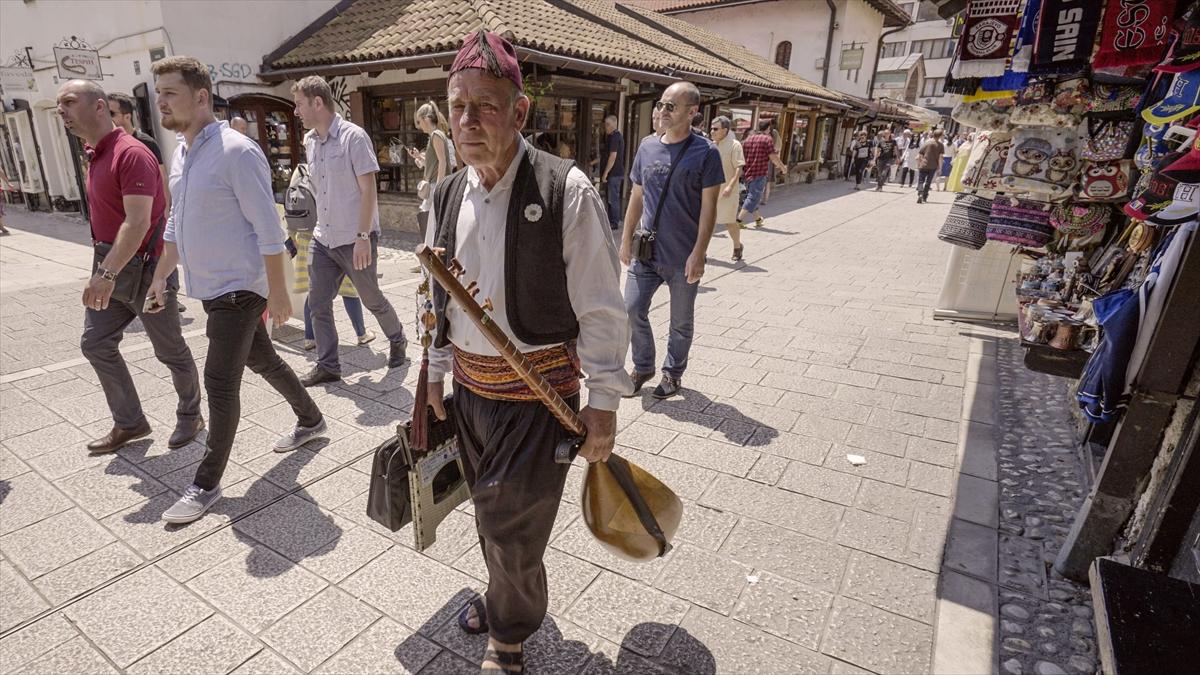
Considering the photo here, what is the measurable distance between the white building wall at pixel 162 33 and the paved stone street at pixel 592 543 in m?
6.92

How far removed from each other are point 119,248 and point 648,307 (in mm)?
3008

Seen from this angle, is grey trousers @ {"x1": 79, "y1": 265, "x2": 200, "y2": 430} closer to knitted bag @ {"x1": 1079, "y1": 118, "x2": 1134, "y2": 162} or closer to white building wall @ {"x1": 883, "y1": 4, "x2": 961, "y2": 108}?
knitted bag @ {"x1": 1079, "y1": 118, "x2": 1134, "y2": 162}

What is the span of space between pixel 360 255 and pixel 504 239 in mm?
2970

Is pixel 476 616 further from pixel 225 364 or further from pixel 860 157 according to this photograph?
pixel 860 157

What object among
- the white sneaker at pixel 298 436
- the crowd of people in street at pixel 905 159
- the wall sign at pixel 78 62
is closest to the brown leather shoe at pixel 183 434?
the white sneaker at pixel 298 436

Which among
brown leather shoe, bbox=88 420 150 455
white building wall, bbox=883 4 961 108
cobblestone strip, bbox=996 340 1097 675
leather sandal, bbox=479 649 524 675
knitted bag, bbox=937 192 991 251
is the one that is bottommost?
brown leather shoe, bbox=88 420 150 455

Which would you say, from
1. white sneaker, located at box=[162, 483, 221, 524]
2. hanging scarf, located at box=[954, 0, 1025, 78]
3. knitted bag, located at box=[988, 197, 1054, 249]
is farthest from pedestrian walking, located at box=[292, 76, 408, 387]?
knitted bag, located at box=[988, 197, 1054, 249]

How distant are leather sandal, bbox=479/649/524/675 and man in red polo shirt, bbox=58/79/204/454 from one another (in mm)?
2669

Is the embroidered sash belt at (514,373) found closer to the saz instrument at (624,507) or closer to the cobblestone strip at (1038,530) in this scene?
the saz instrument at (624,507)

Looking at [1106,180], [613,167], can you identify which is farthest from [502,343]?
[613,167]

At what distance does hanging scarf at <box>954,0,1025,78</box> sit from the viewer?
133 inches

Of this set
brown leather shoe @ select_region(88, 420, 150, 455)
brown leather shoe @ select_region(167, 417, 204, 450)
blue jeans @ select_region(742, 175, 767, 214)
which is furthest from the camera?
blue jeans @ select_region(742, 175, 767, 214)

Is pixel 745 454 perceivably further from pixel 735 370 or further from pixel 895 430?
pixel 735 370

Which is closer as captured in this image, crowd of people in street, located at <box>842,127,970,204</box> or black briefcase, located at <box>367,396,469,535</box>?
black briefcase, located at <box>367,396,469,535</box>
